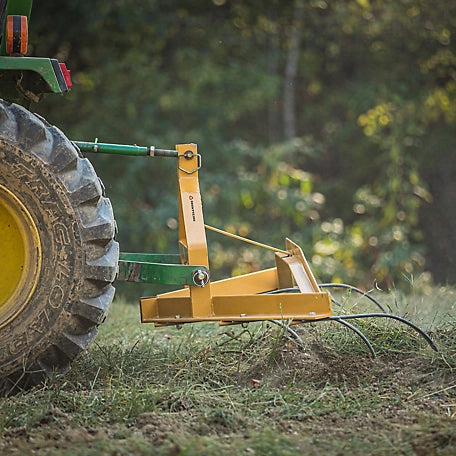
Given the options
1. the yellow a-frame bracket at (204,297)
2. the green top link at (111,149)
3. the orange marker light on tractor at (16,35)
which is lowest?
the yellow a-frame bracket at (204,297)

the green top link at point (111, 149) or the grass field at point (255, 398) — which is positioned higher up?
the green top link at point (111, 149)

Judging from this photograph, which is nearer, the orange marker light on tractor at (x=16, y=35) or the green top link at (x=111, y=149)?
the orange marker light on tractor at (x=16, y=35)

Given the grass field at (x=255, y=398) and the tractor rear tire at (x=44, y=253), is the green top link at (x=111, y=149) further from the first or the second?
the grass field at (x=255, y=398)

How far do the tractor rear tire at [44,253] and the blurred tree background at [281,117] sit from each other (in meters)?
6.38

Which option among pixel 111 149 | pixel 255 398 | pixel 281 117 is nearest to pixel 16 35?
pixel 111 149

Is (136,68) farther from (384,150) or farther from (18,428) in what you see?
(18,428)

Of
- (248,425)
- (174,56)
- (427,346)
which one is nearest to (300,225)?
(174,56)

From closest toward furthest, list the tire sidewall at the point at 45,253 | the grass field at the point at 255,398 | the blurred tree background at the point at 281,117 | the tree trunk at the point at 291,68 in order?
1. the grass field at the point at 255,398
2. the tire sidewall at the point at 45,253
3. the blurred tree background at the point at 281,117
4. the tree trunk at the point at 291,68

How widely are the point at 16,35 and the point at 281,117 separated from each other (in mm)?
8323

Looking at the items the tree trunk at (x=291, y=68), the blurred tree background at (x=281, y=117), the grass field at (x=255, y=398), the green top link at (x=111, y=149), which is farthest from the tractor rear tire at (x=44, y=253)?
the tree trunk at (x=291, y=68)

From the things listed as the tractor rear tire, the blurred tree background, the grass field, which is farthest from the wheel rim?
the blurred tree background

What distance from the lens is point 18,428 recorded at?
302 cm

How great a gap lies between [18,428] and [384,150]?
8.72m

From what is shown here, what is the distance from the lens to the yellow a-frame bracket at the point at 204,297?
3754 mm
